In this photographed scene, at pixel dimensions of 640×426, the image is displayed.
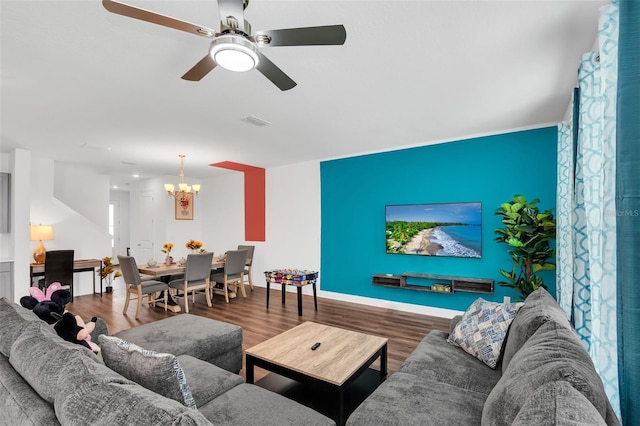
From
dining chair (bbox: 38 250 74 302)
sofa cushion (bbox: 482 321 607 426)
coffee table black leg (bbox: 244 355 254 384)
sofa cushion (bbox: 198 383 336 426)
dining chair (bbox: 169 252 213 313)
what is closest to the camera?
sofa cushion (bbox: 482 321 607 426)

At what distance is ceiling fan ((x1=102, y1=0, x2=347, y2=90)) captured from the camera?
1485 millimetres

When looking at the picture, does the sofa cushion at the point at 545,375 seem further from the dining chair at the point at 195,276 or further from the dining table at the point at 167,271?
the dining table at the point at 167,271

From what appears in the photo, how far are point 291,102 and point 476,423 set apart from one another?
116 inches

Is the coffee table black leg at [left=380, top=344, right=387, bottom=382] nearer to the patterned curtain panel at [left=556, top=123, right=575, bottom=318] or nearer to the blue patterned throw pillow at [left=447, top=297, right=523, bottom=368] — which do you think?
the blue patterned throw pillow at [left=447, top=297, right=523, bottom=368]

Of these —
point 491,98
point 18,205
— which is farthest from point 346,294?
point 18,205

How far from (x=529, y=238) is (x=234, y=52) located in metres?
3.61

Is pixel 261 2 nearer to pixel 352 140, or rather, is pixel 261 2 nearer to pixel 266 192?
pixel 352 140

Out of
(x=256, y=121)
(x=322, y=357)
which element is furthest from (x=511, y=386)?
(x=256, y=121)

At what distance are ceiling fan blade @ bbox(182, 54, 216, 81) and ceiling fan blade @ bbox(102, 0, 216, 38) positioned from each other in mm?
196

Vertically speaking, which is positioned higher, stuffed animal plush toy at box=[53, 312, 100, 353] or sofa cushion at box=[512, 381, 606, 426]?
sofa cushion at box=[512, 381, 606, 426]

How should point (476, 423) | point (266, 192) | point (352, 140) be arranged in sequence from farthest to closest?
point (266, 192) < point (352, 140) < point (476, 423)

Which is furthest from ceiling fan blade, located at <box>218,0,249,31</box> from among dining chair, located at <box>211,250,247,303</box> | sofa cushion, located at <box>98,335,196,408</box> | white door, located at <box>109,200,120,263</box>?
white door, located at <box>109,200,120,263</box>

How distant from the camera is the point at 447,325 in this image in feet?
13.3

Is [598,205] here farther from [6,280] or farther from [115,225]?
[115,225]
